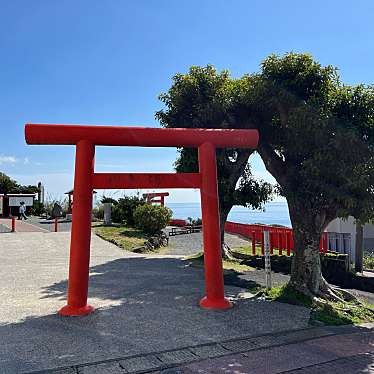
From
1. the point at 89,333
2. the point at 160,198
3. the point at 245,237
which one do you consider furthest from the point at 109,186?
the point at 160,198

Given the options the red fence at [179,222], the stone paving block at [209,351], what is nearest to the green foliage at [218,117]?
the stone paving block at [209,351]

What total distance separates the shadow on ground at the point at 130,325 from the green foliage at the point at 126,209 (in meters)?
14.2

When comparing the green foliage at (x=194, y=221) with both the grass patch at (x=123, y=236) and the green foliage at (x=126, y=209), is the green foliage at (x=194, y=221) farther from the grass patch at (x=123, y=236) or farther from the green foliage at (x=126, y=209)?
the grass patch at (x=123, y=236)

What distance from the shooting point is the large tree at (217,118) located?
9.46 meters

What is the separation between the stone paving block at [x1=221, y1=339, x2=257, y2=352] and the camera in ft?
17.4

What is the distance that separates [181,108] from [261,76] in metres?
3.47

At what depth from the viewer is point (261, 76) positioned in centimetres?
835

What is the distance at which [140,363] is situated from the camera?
4.79m

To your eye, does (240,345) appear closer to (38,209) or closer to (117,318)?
(117,318)

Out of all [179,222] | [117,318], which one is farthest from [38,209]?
[117,318]

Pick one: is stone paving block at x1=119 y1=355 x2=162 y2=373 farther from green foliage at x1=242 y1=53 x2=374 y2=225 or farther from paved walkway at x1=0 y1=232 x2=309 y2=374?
green foliage at x1=242 y1=53 x2=374 y2=225

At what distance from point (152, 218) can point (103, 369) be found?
15644 mm

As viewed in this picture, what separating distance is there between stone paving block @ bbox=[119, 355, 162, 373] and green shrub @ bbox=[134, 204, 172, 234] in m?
15.2

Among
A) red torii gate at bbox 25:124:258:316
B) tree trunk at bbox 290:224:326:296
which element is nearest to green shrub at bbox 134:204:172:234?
tree trunk at bbox 290:224:326:296
